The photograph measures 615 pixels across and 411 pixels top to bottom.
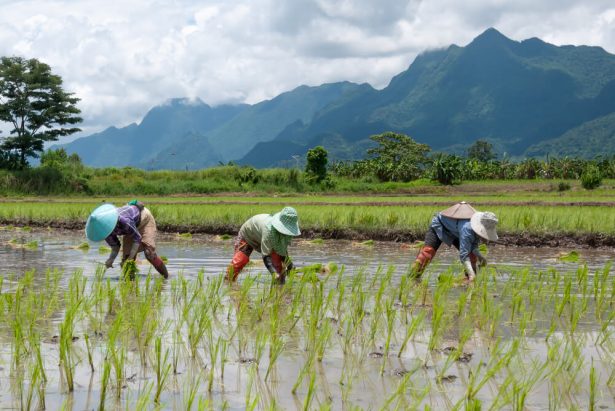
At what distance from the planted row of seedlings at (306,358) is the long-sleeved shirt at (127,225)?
1187 millimetres

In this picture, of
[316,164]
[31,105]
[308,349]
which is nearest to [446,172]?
[316,164]

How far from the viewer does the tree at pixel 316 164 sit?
129 feet

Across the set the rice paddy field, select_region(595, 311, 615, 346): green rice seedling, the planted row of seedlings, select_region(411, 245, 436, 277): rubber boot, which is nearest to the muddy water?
select_region(411, 245, 436, 277): rubber boot

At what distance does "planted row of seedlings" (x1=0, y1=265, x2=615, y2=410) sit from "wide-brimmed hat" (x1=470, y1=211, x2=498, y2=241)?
0.69 meters

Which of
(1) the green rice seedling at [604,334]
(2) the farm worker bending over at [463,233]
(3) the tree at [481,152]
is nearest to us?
(1) the green rice seedling at [604,334]

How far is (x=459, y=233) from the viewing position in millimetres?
6453

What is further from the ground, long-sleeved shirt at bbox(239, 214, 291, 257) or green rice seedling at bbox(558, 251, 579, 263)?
long-sleeved shirt at bbox(239, 214, 291, 257)

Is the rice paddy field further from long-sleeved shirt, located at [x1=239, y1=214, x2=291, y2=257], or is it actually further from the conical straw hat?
the conical straw hat

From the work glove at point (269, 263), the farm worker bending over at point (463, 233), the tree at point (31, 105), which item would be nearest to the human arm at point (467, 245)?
the farm worker bending over at point (463, 233)

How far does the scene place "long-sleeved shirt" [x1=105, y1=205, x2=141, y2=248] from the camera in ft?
20.7

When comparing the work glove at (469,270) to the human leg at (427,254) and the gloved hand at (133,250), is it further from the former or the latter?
the gloved hand at (133,250)

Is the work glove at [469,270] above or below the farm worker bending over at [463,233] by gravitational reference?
below

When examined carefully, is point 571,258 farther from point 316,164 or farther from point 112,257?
point 316,164

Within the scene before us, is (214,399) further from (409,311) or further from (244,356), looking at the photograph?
(409,311)
